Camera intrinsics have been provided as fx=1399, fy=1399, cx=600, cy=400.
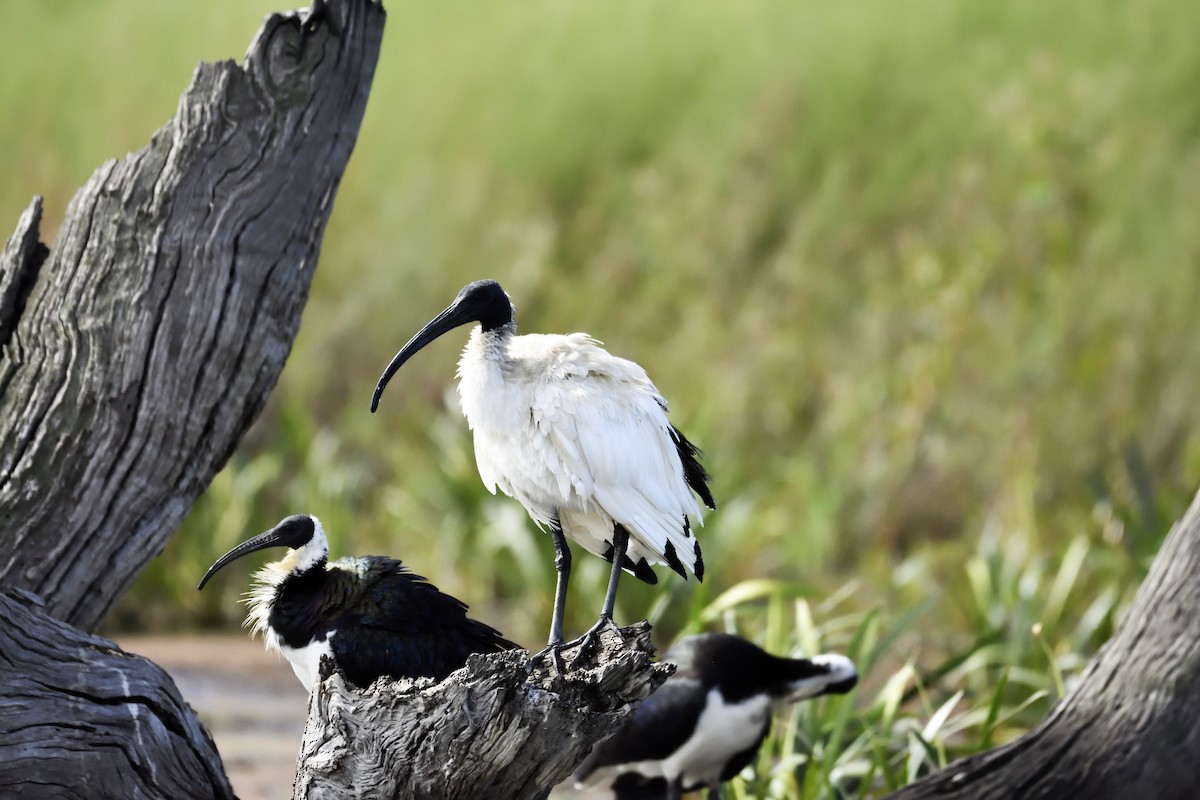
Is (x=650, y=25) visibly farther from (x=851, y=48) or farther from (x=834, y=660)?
(x=834, y=660)

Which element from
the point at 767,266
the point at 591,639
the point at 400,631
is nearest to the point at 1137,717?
the point at 591,639

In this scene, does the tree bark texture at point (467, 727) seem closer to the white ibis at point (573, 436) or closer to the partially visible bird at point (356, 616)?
the white ibis at point (573, 436)

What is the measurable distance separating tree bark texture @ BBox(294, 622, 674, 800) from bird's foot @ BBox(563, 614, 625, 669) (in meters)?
0.11

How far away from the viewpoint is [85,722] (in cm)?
294

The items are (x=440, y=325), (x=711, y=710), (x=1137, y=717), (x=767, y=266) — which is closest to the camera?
(x=440, y=325)

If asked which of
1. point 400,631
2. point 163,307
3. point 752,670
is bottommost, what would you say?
point 400,631

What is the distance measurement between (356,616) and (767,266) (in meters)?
8.57

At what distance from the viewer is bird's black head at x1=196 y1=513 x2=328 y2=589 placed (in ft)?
10.9

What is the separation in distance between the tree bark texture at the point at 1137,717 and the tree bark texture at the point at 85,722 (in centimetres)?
190

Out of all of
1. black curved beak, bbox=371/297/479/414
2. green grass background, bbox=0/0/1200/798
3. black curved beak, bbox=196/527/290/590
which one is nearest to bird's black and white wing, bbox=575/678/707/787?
black curved beak, bbox=196/527/290/590

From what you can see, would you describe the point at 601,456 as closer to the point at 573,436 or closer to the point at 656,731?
the point at 573,436

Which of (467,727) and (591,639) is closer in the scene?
(467,727)

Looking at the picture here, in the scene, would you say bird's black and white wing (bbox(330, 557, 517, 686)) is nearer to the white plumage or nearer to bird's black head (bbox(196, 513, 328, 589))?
bird's black head (bbox(196, 513, 328, 589))

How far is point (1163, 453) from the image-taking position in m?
10.1
